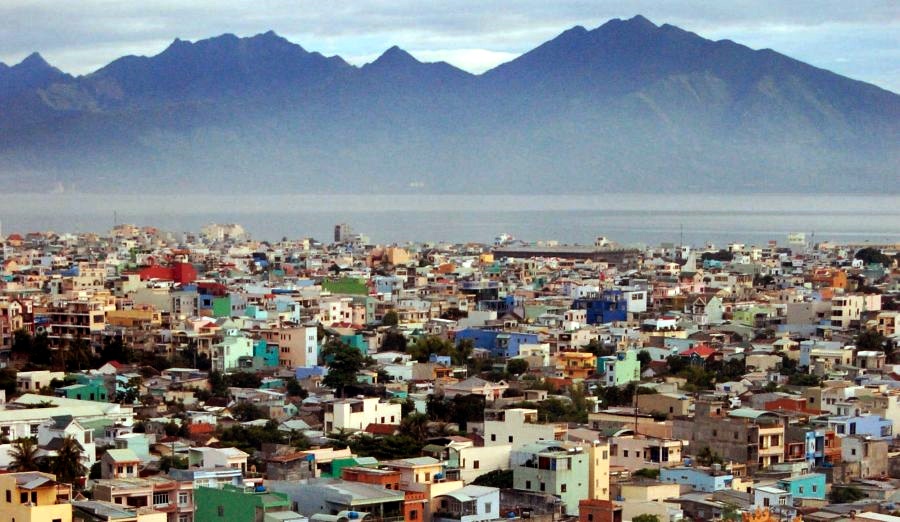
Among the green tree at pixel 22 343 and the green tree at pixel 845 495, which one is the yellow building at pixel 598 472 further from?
the green tree at pixel 22 343

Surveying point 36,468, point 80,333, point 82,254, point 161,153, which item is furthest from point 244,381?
point 161,153

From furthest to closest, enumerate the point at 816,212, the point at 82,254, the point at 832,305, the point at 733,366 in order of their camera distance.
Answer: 1. the point at 816,212
2. the point at 82,254
3. the point at 832,305
4. the point at 733,366

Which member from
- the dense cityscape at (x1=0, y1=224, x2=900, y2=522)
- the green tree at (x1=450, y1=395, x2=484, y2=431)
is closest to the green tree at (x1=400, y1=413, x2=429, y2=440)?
the dense cityscape at (x1=0, y1=224, x2=900, y2=522)

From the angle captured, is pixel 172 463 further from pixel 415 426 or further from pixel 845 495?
pixel 845 495

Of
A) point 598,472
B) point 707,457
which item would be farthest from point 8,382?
point 598,472

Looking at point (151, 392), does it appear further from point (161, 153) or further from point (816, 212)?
point (161, 153)

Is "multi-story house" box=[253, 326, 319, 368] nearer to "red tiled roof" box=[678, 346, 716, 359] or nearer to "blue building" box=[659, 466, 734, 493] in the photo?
"red tiled roof" box=[678, 346, 716, 359]
